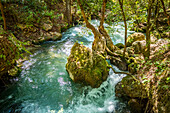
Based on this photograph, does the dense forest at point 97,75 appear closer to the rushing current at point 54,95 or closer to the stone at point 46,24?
the rushing current at point 54,95

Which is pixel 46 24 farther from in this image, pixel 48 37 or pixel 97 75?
pixel 97 75

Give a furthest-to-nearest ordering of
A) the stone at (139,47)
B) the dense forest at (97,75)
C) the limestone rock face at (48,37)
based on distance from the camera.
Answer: the limestone rock face at (48,37) → the stone at (139,47) → the dense forest at (97,75)

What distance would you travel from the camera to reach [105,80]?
4781 mm

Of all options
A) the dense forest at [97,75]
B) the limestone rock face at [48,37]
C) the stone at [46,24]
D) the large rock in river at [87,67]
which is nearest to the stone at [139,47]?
the dense forest at [97,75]

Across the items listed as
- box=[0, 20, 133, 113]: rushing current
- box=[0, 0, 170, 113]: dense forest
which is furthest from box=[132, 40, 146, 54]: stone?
box=[0, 20, 133, 113]: rushing current

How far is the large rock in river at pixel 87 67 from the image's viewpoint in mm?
4484

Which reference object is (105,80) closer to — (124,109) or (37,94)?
(124,109)

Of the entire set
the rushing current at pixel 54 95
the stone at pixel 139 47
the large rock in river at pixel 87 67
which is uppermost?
the stone at pixel 139 47

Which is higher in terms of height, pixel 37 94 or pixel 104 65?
pixel 104 65

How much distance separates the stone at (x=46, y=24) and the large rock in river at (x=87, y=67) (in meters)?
6.39

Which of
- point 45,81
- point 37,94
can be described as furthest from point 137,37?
point 37,94

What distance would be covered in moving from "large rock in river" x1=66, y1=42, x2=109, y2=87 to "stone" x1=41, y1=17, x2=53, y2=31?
639 cm

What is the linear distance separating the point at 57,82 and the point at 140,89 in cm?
346

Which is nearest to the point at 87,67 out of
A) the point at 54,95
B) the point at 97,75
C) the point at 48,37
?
the point at 97,75
